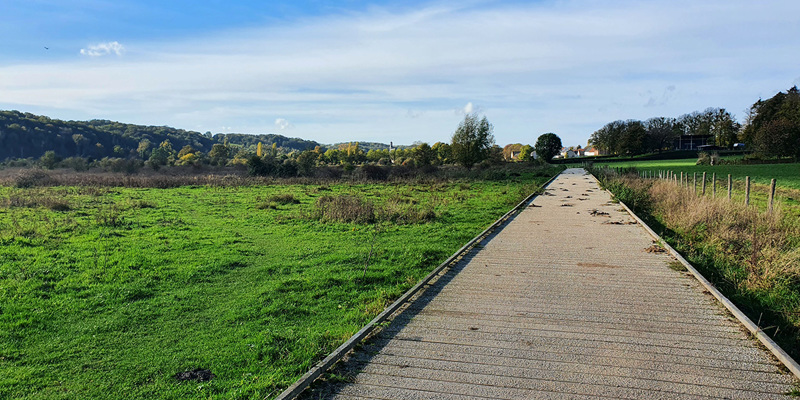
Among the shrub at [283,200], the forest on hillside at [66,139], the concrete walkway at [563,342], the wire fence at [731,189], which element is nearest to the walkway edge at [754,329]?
the concrete walkway at [563,342]

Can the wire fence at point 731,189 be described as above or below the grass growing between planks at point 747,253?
above

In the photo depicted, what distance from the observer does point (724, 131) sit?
89.1 m

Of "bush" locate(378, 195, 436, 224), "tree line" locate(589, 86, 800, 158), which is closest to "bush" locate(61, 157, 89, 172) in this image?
"bush" locate(378, 195, 436, 224)

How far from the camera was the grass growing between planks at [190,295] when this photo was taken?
461cm

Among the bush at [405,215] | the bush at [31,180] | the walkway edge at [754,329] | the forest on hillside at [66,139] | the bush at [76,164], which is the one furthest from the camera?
the forest on hillside at [66,139]

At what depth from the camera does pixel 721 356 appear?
14.8 ft

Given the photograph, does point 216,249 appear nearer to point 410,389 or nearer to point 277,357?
point 277,357

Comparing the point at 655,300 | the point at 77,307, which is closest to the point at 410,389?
the point at 655,300

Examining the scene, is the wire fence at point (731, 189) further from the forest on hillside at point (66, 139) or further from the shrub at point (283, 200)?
the forest on hillside at point (66, 139)

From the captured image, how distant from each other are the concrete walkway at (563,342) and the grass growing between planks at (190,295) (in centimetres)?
81

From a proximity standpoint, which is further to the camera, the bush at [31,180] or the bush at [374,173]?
the bush at [374,173]

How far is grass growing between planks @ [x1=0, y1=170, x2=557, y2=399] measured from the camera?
461 centimetres

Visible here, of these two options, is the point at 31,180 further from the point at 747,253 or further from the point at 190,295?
the point at 747,253

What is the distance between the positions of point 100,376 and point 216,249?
598 centimetres
